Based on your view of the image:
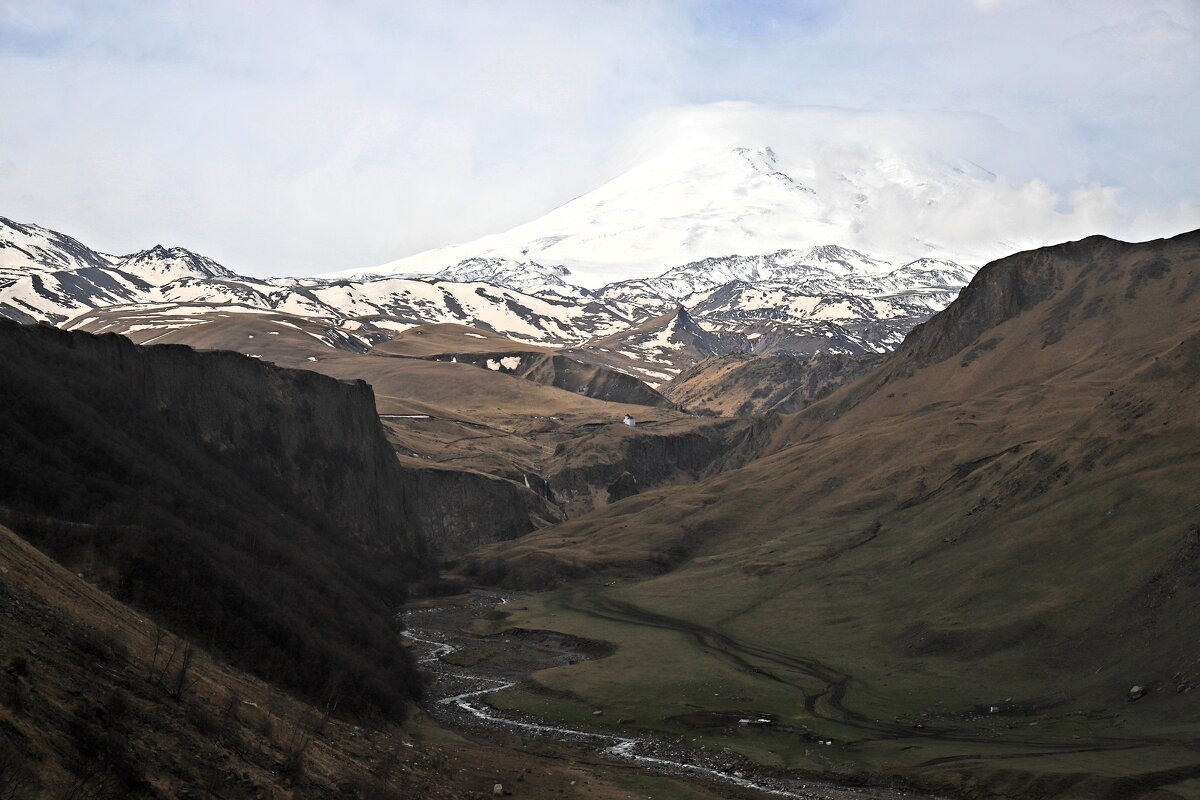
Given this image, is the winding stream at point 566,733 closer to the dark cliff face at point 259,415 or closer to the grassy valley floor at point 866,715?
the grassy valley floor at point 866,715

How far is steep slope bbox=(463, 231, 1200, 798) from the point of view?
73.8m

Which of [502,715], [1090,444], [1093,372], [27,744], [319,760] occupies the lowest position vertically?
[502,715]

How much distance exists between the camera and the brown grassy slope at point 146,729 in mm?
31516

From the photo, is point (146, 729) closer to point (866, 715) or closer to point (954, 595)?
point (866, 715)

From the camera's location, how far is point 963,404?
19588cm

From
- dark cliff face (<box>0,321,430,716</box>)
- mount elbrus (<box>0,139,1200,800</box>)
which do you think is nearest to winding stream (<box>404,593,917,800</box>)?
mount elbrus (<box>0,139,1200,800</box>)

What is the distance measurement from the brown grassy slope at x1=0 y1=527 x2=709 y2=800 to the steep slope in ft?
85.8

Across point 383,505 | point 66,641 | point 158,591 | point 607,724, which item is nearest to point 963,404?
point 383,505

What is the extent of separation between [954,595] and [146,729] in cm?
9105

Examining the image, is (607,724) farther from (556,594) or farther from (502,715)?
(556,594)

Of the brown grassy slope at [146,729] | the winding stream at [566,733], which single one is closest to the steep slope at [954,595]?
the winding stream at [566,733]

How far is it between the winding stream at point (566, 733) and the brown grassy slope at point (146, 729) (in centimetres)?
1173

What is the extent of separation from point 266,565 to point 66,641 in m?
60.1

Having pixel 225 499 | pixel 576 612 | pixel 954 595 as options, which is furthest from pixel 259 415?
pixel 954 595
